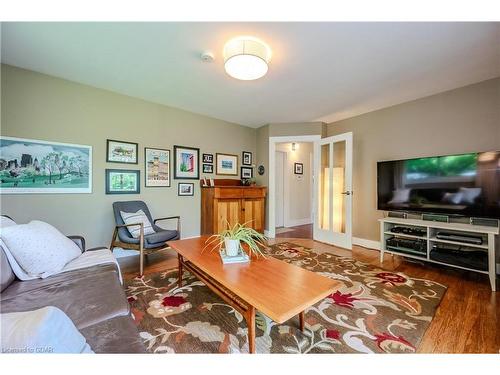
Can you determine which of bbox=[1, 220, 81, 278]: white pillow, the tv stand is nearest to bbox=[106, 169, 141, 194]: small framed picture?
bbox=[1, 220, 81, 278]: white pillow

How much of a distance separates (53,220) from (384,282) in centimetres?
386

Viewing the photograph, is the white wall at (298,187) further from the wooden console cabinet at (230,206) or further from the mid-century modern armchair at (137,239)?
the mid-century modern armchair at (137,239)

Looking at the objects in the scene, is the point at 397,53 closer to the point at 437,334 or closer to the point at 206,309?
the point at 437,334

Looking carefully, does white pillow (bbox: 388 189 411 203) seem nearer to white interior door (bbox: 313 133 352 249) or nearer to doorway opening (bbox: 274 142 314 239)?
white interior door (bbox: 313 133 352 249)

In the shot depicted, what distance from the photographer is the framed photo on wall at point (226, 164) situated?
404cm

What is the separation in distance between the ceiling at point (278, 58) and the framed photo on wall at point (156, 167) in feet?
2.66

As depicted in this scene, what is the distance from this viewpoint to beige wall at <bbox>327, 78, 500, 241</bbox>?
2463mm

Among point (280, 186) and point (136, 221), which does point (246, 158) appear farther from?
point (136, 221)

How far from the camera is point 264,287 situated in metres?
1.24

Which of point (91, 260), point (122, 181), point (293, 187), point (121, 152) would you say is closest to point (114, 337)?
point (91, 260)

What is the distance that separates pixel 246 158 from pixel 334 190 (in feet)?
6.20

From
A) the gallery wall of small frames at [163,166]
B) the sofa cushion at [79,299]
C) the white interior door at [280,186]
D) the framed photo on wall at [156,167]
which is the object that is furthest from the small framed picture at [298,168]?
the sofa cushion at [79,299]

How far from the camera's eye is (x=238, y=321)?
59.6 inches
